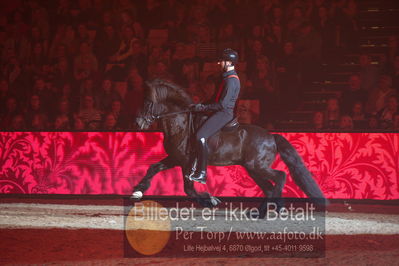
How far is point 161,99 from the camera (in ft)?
26.6

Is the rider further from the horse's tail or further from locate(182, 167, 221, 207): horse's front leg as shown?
the horse's tail

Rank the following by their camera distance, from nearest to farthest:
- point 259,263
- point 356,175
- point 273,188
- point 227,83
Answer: point 259,263
point 227,83
point 273,188
point 356,175

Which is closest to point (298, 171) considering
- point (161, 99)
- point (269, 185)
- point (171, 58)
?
point (269, 185)

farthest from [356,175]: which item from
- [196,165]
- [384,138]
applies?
[196,165]

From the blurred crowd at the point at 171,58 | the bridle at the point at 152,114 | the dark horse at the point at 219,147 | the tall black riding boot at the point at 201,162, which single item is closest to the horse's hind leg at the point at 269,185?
the dark horse at the point at 219,147

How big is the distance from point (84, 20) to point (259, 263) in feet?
31.5

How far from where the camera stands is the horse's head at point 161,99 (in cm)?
801

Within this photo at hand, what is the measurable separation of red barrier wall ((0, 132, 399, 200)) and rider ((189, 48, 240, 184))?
216cm

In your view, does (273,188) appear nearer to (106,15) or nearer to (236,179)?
(236,179)

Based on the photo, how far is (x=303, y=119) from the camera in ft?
40.2

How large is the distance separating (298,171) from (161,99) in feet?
7.86

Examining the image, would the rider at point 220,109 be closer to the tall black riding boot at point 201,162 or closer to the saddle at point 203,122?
the tall black riding boot at point 201,162

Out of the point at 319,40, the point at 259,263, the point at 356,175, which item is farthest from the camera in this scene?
the point at 319,40

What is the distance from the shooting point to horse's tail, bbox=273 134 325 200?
332 inches
